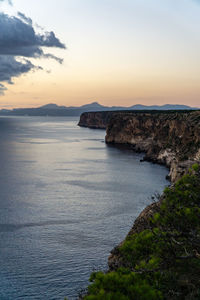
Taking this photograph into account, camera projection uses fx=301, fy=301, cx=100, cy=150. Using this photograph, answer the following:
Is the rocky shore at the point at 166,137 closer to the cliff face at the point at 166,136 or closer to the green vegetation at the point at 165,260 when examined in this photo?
the cliff face at the point at 166,136

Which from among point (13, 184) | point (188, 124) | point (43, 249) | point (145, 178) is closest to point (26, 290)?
point (43, 249)

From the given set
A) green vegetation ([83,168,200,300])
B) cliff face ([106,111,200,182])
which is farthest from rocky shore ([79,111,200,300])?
cliff face ([106,111,200,182])

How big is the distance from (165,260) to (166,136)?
89317 mm

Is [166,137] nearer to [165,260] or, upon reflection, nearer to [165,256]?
[165,256]

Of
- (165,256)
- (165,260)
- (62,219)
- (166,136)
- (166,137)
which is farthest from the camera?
(166,136)

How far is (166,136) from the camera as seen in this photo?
10175 centimetres

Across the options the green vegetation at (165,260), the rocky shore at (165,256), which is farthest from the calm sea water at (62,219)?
the green vegetation at (165,260)

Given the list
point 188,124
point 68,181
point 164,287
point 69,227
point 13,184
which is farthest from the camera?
point 188,124

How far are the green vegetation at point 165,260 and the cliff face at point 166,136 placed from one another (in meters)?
41.5

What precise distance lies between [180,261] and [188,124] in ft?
248

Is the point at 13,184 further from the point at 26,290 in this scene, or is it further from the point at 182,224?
the point at 182,224

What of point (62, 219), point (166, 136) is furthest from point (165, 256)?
point (166, 136)

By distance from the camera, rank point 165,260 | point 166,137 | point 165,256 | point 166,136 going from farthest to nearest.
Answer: point 166,136
point 166,137
point 165,256
point 165,260

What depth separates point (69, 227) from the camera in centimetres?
4162
